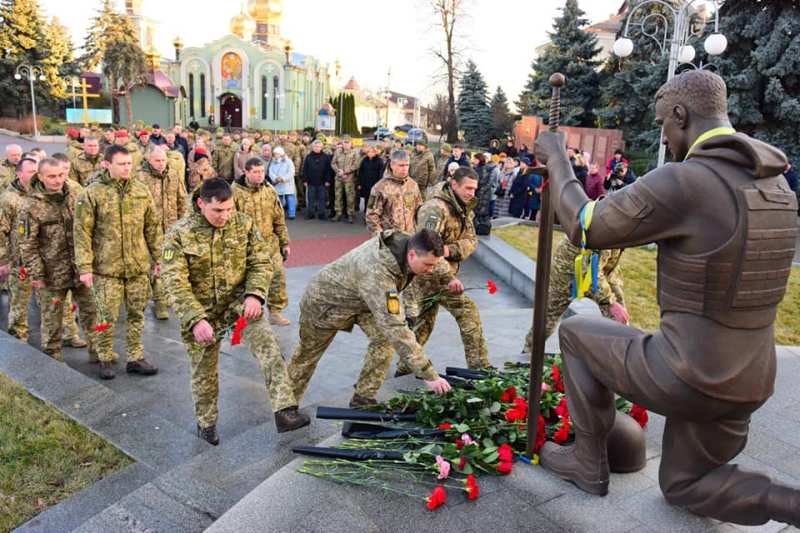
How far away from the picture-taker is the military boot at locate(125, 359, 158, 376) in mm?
6320

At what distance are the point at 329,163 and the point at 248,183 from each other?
831 centimetres

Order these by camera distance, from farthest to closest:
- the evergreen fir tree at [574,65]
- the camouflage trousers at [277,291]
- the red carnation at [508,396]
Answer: the evergreen fir tree at [574,65], the camouflage trousers at [277,291], the red carnation at [508,396]

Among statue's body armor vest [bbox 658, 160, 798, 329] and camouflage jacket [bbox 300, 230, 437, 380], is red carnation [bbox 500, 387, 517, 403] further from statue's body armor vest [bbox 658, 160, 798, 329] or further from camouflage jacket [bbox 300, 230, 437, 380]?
statue's body armor vest [bbox 658, 160, 798, 329]

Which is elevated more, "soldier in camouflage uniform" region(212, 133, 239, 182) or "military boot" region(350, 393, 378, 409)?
"soldier in camouflage uniform" region(212, 133, 239, 182)

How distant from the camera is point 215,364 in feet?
15.9

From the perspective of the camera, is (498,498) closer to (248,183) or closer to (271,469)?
(271,469)

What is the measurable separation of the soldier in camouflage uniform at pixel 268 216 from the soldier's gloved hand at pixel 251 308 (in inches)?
127

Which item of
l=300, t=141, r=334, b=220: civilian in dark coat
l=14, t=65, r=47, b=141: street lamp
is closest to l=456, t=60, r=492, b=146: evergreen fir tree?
l=300, t=141, r=334, b=220: civilian in dark coat

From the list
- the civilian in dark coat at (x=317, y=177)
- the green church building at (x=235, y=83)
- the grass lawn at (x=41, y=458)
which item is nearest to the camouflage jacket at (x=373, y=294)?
the grass lawn at (x=41, y=458)

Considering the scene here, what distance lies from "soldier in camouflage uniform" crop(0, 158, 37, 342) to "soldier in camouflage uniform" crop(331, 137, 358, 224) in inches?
346

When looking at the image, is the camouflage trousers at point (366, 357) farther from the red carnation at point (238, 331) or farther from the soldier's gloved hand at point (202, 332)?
the soldier's gloved hand at point (202, 332)

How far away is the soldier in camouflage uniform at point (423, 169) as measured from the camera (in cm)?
1462

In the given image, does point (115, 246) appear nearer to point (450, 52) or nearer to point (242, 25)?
point (450, 52)

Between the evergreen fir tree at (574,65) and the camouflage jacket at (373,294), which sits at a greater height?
the evergreen fir tree at (574,65)
